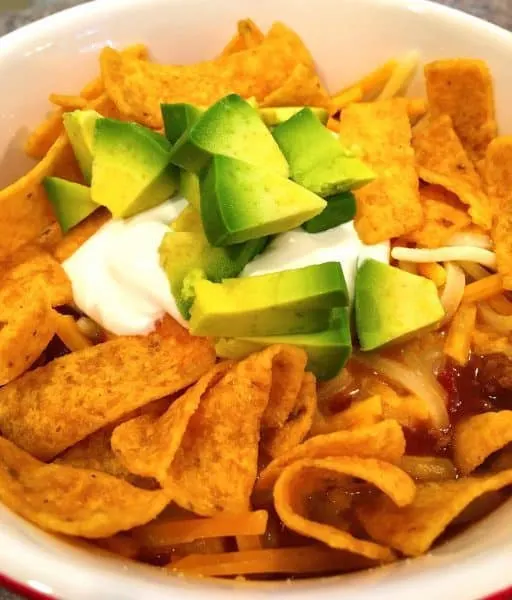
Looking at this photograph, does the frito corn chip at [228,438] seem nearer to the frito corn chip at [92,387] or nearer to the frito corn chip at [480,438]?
the frito corn chip at [92,387]

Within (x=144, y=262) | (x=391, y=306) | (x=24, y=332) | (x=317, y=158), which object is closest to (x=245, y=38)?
(x=317, y=158)

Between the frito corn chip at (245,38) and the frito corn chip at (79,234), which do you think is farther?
the frito corn chip at (245,38)

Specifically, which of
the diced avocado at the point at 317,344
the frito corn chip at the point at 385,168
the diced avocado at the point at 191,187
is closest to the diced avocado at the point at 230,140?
the diced avocado at the point at 191,187

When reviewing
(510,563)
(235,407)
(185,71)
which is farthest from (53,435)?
(185,71)

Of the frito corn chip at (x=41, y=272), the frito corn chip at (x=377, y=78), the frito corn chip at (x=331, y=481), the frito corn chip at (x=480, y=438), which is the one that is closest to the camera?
the frito corn chip at (x=331, y=481)

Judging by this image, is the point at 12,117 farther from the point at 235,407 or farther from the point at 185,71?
the point at 235,407

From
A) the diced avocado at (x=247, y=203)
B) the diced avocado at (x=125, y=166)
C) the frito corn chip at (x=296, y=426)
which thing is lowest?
the frito corn chip at (x=296, y=426)
